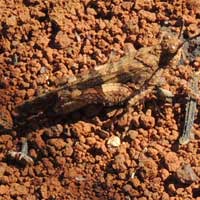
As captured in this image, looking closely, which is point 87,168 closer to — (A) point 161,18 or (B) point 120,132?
(B) point 120,132

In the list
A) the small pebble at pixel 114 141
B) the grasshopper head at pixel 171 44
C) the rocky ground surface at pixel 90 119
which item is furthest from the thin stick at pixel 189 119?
the small pebble at pixel 114 141

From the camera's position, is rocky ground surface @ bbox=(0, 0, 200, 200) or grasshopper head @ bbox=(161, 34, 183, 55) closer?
rocky ground surface @ bbox=(0, 0, 200, 200)

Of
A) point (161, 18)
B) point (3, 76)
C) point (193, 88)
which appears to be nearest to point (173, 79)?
point (193, 88)

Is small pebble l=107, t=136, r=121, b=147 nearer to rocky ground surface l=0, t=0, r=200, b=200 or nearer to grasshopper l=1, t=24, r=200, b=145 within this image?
rocky ground surface l=0, t=0, r=200, b=200

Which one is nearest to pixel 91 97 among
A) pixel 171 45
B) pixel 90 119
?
pixel 90 119

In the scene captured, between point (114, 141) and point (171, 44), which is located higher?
point (171, 44)

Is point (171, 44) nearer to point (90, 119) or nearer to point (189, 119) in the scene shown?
point (189, 119)

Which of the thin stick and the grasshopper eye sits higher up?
the grasshopper eye

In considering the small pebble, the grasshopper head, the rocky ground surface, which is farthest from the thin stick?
the small pebble
